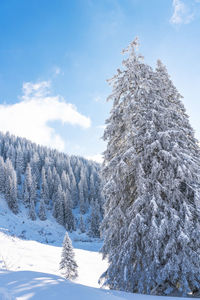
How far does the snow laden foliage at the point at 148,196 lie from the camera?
6.16m

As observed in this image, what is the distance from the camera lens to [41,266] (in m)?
21.6

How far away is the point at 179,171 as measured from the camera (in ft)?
22.2

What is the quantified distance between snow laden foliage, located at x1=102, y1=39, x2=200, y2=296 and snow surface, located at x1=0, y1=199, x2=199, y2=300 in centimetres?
198

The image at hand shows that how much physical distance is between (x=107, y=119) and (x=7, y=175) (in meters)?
67.0

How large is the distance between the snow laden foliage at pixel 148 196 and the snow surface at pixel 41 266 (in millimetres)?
1982

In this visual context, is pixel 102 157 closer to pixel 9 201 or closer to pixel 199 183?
pixel 199 183

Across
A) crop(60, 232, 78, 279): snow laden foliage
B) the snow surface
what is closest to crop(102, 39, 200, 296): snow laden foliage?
the snow surface

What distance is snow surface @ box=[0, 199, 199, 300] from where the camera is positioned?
3.61 meters

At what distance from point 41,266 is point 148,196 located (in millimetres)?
20689

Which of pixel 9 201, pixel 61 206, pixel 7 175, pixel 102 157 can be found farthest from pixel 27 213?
pixel 102 157

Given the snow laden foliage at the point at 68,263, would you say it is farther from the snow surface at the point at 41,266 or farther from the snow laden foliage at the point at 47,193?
the snow laden foliage at the point at 47,193

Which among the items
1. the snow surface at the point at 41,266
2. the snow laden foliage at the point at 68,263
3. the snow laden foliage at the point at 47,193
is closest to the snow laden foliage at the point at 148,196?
the snow surface at the point at 41,266

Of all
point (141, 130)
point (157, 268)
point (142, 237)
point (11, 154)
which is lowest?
point (157, 268)

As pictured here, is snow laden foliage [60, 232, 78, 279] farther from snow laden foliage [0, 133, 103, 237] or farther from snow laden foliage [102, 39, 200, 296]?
snow laden foliage [0, 133, 103, 237]
